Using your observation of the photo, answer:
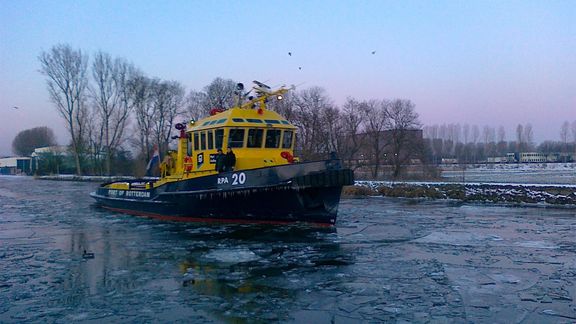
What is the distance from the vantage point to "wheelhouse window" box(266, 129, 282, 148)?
13.7m

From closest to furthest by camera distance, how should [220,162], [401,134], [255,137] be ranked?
[220,162] → [255,137] → [401,134]

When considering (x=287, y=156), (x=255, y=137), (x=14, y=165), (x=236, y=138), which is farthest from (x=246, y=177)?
(x=14, y=165)

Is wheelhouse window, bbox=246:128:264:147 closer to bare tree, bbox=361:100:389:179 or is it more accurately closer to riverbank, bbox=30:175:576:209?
riverbank, bbox=30:175:576:209

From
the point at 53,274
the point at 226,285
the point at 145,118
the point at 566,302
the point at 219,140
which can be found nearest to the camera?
the point at 566,302

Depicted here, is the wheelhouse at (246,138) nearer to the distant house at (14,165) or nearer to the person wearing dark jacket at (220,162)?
the person wearing dark jacket at (220,162)

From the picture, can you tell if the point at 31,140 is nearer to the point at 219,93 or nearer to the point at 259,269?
the point at 219,93

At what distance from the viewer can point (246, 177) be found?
12055mm

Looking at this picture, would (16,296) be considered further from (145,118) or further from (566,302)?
(145,118)

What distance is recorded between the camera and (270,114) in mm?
14094

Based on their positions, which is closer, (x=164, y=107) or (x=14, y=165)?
(x=164, y=107)

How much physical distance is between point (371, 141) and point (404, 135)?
2.84 metres

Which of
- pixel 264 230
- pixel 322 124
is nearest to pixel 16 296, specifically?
pixel 264 230

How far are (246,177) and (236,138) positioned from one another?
1635 mm

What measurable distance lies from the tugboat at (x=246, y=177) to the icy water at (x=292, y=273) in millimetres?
527
